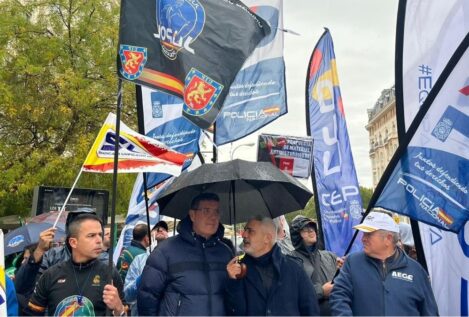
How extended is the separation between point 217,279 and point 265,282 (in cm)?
34

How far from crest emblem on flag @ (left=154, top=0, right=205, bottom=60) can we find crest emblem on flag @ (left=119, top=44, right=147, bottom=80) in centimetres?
20

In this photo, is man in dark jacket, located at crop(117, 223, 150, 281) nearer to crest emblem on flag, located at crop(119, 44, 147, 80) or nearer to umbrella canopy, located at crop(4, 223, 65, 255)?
umbrella canopy, located at crop(4, 223, 65, 255)

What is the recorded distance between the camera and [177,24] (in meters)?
4.22

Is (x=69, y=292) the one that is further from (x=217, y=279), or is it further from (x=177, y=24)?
(x=177, y=24)

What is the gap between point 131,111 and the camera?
17.1 meters

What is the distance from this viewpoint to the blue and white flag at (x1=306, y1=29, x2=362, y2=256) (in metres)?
7.43

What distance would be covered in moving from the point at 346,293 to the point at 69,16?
48.2ft

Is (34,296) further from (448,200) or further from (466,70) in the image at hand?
(466,70)

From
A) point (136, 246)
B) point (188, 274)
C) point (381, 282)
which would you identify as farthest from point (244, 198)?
point (136, 246)

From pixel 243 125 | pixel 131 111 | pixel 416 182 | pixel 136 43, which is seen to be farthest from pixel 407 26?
pixel 131 111

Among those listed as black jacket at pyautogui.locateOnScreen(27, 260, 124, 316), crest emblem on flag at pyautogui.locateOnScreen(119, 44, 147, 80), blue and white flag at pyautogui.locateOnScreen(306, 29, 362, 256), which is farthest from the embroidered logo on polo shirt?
blue and white flag at pyautogui.locateOnScreen(306, 29, 362, 256)

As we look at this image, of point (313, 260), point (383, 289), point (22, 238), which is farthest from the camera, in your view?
point (22, 238)

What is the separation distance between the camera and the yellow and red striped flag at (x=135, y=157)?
5.73 meters

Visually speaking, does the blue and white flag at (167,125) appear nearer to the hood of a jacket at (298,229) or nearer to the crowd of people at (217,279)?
the hood of a jacket at (298,229)
